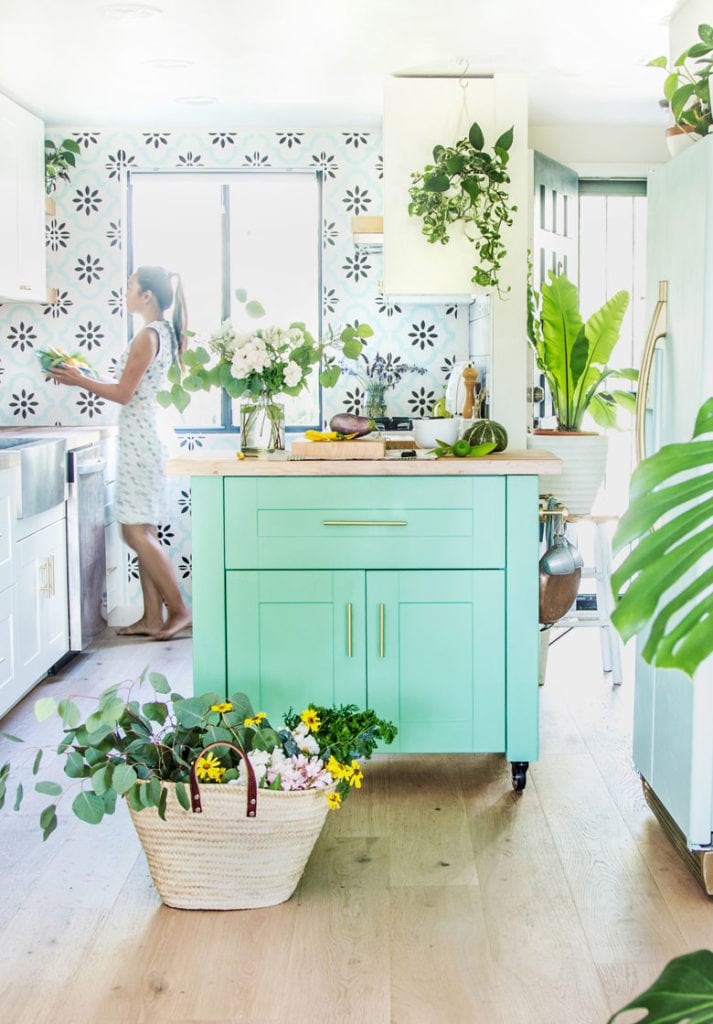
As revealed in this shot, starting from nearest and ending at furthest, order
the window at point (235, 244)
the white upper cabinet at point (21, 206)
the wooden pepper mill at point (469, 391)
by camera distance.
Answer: the wooden pepper mill at point (469, 391) < the white upper cabinet at point (21, 206) < the window at point (235, 244)

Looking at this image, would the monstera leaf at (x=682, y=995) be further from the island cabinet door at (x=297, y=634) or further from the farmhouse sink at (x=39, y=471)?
the farmhouse sink at (x=39, y=471)

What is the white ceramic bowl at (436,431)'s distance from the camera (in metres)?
3.40

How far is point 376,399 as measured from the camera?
17.8 ft

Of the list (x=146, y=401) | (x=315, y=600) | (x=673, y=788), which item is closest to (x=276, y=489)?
(x=315, y=600)

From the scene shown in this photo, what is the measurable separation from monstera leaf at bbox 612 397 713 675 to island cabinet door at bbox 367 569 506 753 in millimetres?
2114

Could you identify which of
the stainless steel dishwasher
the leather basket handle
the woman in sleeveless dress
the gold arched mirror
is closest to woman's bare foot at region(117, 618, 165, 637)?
the woman in sleeveless dress

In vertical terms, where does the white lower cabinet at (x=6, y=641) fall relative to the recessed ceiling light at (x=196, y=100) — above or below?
below

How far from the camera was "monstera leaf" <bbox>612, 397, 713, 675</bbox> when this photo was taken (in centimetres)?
103

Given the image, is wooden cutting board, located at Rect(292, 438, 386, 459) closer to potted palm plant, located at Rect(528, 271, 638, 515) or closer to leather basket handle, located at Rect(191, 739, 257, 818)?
leather basket handle, located at Rect(191, 739, 257, 818)

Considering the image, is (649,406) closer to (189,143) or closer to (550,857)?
(550,857)

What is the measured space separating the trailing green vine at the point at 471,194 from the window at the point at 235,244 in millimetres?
1379

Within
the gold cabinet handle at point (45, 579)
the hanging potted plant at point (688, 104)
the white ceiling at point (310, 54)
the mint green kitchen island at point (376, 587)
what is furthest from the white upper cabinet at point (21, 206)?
the hanging potted plant at point (688, 104)

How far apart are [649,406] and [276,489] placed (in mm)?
1029

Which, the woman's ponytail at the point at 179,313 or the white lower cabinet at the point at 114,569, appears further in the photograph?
the white lower cabinet at the point at 114,569
